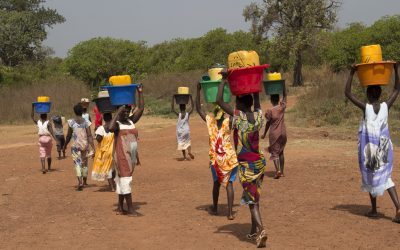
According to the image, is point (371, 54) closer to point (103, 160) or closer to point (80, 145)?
point (103, 160)

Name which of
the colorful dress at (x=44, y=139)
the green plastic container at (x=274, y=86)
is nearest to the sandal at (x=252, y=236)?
the green plastic container at (x=274, y=86)

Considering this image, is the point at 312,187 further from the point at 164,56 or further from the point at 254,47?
the point at 164,56

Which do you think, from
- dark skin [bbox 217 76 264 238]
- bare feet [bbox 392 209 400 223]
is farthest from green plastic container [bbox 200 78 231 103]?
bare feet [bbox 392 209 400 223]

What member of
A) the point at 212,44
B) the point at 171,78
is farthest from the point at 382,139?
the point at 212,44

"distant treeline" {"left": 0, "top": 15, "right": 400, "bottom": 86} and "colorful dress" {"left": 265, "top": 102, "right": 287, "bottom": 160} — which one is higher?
"distant treeline" {"left": 0, "top": 15, "right": 400, "bottom": 86}

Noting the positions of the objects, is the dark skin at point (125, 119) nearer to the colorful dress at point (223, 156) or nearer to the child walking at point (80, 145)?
the colorful dress at point (223, 156)

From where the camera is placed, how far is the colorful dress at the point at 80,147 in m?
9.38

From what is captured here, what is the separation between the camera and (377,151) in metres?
6.35

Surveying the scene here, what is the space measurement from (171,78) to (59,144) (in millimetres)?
18589

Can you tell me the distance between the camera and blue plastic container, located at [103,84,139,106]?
6.73 meters

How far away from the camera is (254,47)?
38906 mm

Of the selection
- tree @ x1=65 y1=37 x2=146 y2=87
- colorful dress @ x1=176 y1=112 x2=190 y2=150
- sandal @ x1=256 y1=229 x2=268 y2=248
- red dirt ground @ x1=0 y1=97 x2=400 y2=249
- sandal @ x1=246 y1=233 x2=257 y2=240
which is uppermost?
tree @ x1=65 y1=37 x2=146 y2=87

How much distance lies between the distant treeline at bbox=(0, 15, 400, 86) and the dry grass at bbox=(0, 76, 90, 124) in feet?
13.4

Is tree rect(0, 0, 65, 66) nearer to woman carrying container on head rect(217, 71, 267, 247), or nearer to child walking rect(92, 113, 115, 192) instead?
child walking rect(92, 113, 115, 192)
